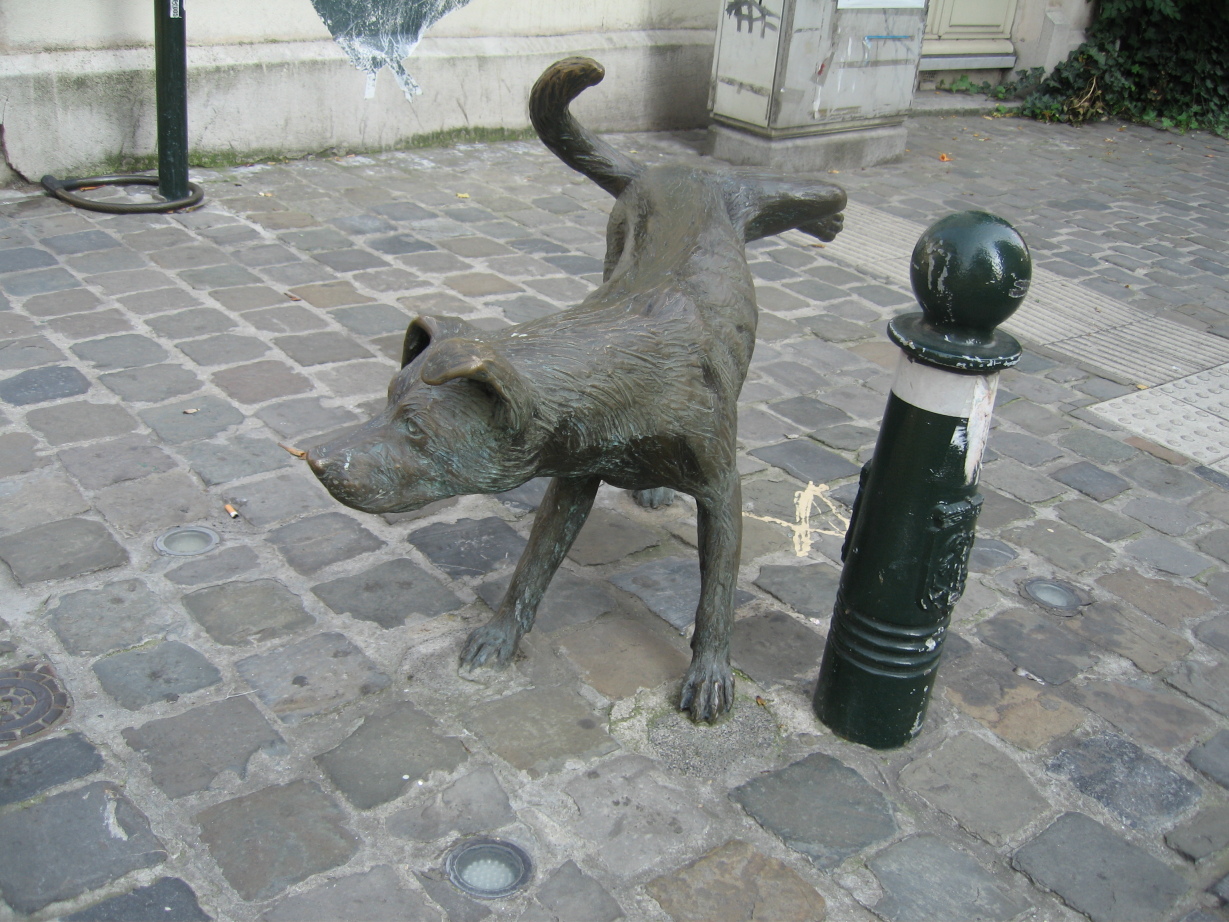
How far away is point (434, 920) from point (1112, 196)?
27.4ft

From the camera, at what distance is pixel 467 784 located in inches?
109

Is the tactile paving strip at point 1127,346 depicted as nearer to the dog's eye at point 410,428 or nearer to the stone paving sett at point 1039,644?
the stone paving sett at point 1039,644

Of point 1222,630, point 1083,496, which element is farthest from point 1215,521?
point 1222,630

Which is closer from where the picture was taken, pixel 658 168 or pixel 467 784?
pixel 467 784

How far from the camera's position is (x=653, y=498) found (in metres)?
4.12

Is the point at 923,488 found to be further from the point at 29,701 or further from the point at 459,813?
the point at 29,701

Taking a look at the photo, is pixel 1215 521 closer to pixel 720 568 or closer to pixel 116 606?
pixel 720 568

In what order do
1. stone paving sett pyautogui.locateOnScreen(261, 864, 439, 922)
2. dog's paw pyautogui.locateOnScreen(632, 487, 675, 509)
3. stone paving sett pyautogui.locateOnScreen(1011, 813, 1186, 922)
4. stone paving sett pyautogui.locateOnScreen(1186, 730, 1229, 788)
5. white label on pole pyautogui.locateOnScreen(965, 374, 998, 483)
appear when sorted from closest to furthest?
1. stone paving sett pyautogui.locateOnScreen(261, 864, 439, 922)
2. stone paving sett pyautogui.locateOnScreen(1011, 813, 1186, 922)
3. white label on pole pyautogui.locateOnScreen(965, 374, 998, 483)
4. stone paving sett pyautogui.locateOnScreen(1186, 730, 1229, 788)
5. dog's paw pyautogui.locateOnScreen(632, 487, 675, 509)

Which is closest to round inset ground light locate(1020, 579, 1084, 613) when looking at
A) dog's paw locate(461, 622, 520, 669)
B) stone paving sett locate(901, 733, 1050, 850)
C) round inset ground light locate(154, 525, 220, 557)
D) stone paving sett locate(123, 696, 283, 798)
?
stone paving sett locate(901, 733, 1050, 850)

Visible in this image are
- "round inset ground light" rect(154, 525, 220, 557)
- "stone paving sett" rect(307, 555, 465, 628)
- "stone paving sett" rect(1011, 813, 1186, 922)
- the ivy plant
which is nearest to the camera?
"stone paving sett" rect(1011, 813, 1186, 922)

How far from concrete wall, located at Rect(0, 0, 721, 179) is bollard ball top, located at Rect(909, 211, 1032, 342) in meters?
5.68

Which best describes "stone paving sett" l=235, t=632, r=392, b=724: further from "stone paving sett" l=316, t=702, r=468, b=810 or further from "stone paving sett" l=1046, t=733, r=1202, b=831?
"stone paving sett" l=1046, t=733, r=1202, b=831

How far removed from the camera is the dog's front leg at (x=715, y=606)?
3.00 m

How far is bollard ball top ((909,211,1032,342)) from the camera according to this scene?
259 centimetres
